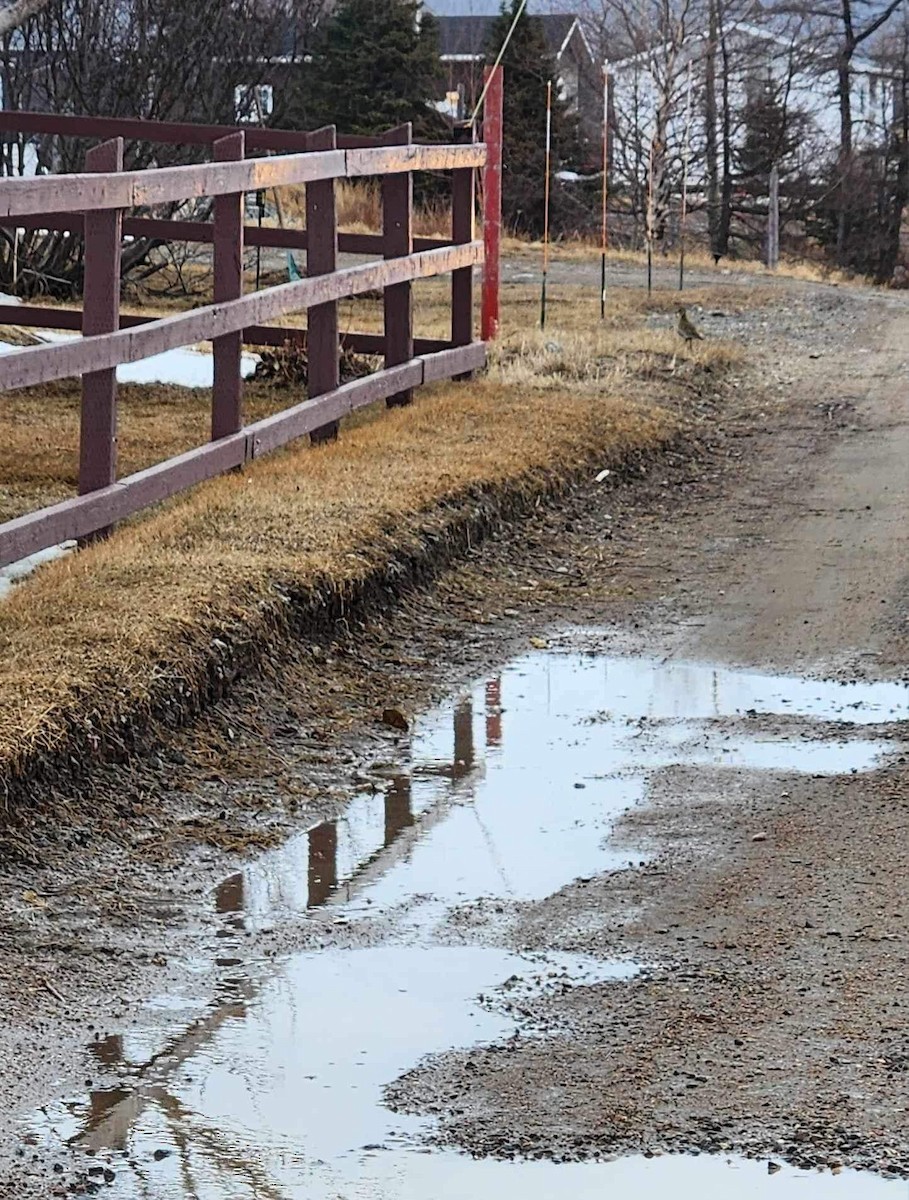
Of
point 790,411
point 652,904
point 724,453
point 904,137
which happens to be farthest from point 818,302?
point 904,137

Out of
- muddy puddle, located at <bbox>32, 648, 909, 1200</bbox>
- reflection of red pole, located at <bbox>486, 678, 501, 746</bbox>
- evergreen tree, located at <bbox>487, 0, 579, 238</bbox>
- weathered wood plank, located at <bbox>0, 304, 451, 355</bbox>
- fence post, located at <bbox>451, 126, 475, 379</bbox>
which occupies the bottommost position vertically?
muddy puddle, located at <bbox>32, 648, 909, 1200</bbox>

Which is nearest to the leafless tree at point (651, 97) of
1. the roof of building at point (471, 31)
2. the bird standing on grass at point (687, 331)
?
the roof of building at point (471, 31)

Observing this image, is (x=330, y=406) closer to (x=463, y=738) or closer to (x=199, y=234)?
(x=199, y=234)

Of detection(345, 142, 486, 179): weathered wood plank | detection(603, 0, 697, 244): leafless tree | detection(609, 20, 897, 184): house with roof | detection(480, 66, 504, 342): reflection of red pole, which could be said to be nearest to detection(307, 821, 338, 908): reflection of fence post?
detection(345, 142, 486, 179): weathered wood plank

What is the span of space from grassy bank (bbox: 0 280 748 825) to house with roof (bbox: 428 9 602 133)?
24.2 metres

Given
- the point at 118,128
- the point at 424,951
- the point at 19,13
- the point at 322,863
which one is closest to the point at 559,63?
the point at 19,13

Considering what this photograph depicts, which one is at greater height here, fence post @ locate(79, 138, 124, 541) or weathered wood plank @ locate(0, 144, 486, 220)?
weathered wood plank @ locate(0, 144, 486, 220)

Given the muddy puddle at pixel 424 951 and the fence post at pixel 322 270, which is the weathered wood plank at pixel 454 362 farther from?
the muddy puddle at pixel 424 951


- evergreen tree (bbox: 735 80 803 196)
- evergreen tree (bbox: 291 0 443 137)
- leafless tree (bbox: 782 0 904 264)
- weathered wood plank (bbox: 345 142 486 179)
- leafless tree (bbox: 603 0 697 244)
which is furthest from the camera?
leafless tree (bbox: 782 0 904 264)

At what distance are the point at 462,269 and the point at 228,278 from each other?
3.05 metres

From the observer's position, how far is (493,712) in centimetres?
574

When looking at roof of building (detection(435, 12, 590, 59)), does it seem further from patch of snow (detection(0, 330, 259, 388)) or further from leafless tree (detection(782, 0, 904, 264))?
patch of snow (detection(0, 330, 259, 388))

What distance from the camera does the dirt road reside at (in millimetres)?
3242

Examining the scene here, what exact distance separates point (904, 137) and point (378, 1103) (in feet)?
150
